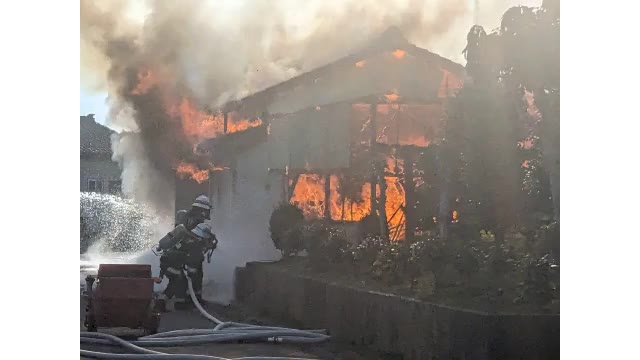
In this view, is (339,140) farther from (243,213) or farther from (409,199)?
(243,213)

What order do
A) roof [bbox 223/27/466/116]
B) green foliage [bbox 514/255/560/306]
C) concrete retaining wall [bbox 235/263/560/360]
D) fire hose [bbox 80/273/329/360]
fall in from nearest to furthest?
concrete retaining wall [bbox 235/263/560/360], green foliage [bbox 514/255/560/306], roof [bbox 223/27/466/116], fire hose [bbox 80/273/329/360]

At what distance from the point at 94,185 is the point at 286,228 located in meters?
1.50

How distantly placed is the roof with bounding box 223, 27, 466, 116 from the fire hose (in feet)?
4.59

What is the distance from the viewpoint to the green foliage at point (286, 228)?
22.1ft

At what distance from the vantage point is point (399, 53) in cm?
652

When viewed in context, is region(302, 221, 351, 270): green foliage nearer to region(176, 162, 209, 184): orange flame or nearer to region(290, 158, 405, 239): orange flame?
region(290, 158, 405, 239): orange flame

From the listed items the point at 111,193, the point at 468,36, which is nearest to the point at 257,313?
the point at 111,193

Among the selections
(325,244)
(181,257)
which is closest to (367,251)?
(325,244)

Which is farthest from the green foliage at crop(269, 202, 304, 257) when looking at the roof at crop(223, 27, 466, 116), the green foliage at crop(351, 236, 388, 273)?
the roof at crop(223, 27, 466, 116)

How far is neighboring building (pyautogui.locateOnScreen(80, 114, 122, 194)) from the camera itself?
22.4ft

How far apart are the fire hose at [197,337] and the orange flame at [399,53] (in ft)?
6.82

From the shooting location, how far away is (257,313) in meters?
6.81
